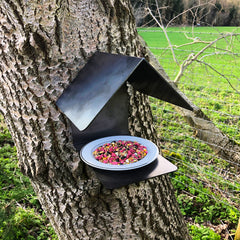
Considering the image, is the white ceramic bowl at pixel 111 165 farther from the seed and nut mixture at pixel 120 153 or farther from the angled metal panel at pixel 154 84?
the angled metal panel at pixel 154 84

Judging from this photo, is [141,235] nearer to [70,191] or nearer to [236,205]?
[70,191]

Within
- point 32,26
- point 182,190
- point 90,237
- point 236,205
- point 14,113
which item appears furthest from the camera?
point 182,190

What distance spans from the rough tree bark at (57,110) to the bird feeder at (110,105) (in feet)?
0.23

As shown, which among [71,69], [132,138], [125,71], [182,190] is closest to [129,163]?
[132,138]

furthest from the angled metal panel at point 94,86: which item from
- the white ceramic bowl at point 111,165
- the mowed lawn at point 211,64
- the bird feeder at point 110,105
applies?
the mowed lawn at point 211,64

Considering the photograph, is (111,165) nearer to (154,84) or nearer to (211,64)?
(154,84)

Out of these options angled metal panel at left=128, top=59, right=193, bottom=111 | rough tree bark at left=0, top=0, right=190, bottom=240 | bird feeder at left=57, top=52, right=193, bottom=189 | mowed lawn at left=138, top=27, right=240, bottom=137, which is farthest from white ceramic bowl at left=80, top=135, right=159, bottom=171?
mowed lawn at left=138, top=27, right=240, bottom=137

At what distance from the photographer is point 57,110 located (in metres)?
1.11

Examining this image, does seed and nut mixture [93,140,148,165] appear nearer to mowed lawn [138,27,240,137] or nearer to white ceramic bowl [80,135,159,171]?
white ceramic bowl [80,135,159,171]

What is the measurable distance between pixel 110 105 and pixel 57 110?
27 cm

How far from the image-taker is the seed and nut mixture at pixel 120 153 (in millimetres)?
1021

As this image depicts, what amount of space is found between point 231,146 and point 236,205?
0.68 meters

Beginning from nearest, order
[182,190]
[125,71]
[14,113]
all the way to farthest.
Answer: [125,71] < [14,113] < [182,190]

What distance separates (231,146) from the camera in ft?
9.41
